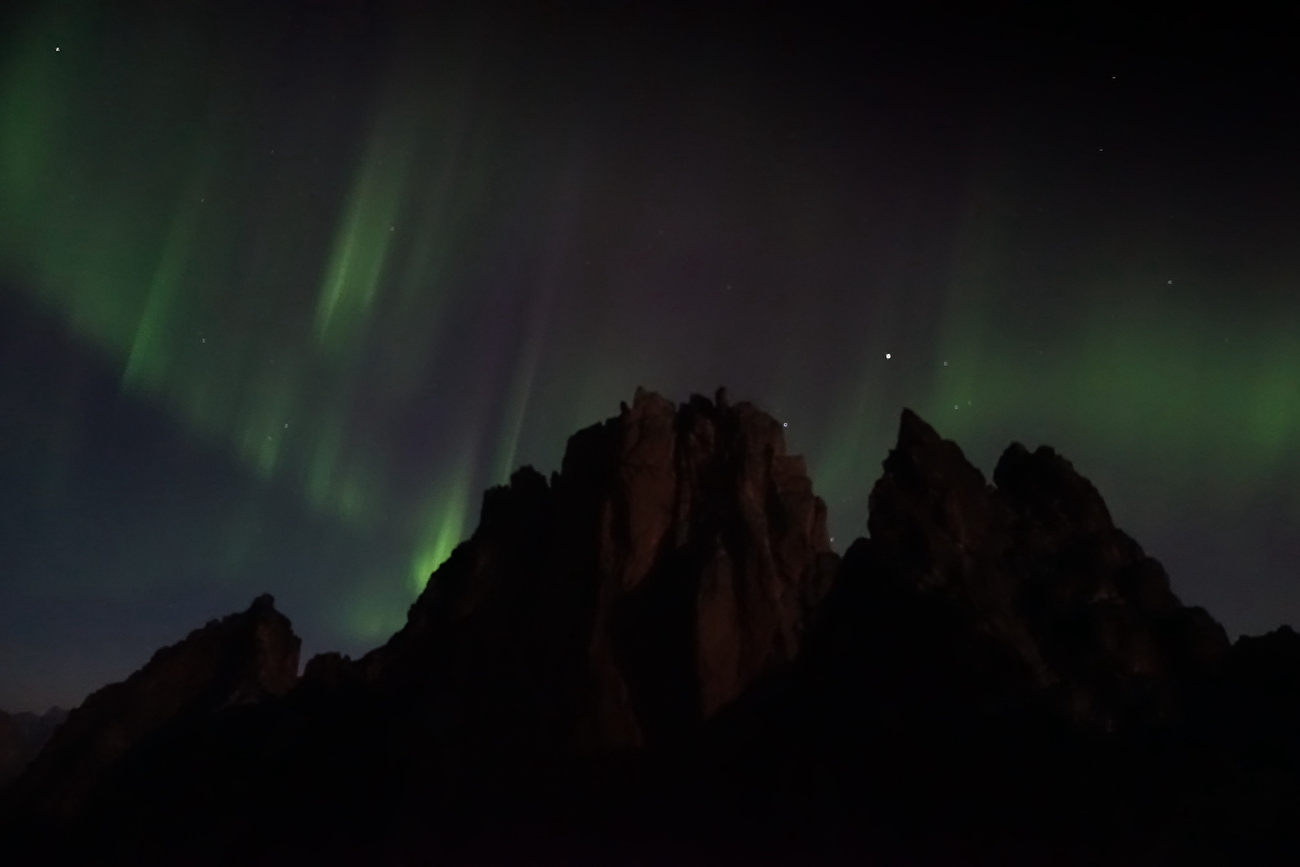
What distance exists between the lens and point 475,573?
268 ft

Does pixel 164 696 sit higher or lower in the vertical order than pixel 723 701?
lower

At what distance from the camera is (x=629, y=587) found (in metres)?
74.4

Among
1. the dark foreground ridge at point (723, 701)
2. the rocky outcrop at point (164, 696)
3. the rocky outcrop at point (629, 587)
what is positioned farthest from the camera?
the rocky outcrop at point (164, 696)

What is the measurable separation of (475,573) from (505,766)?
22.6 meters

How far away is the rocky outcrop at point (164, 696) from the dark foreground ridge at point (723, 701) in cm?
37

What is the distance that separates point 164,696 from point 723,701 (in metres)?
68.5

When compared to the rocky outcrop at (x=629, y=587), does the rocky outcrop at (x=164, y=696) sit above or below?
below

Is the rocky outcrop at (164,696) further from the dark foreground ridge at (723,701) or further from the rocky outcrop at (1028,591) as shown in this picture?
the rocky outcrop at (1028,591)

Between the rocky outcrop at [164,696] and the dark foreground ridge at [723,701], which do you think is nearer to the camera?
the dark foreground ridge at [723,701]

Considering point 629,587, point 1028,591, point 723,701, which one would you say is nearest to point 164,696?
point 629,587

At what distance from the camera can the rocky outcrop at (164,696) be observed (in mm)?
86062

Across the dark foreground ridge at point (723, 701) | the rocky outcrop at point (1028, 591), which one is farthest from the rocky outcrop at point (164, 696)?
the rocky outcrop at point (1028, 591)

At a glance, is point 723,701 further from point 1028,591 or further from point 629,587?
point 1028,591

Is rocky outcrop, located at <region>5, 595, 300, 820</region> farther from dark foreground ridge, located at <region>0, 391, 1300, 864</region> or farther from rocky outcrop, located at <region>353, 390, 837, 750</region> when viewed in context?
rocky outcrop, located at <region>353, 390, 837, 750</region>
